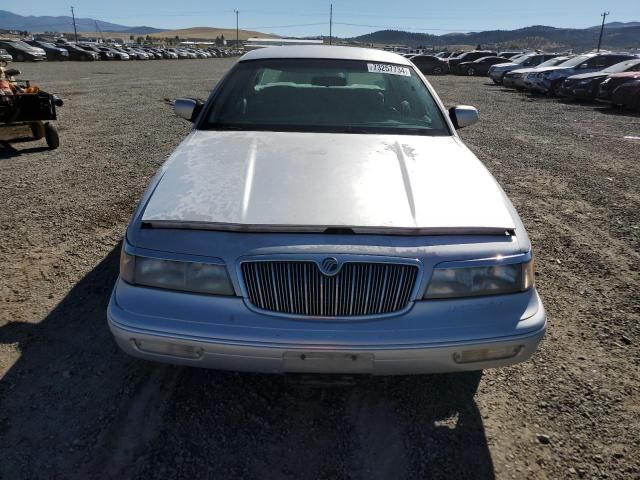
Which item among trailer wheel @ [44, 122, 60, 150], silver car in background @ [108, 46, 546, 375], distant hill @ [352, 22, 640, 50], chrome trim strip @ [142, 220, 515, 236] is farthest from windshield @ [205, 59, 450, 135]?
distant hill @ [352, 22, 640, 50]

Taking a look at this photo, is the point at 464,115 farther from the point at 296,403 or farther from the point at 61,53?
the point at 61,53

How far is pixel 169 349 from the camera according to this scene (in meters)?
1.96

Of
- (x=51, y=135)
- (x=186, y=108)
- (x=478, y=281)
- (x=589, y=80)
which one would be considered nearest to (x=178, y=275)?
(x=478, y=281)

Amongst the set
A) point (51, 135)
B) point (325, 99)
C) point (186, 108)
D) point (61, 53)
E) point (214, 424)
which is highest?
point (325, 99)

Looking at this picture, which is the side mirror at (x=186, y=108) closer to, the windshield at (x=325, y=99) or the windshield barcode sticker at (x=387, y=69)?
the windshield at (x=325, y=99)

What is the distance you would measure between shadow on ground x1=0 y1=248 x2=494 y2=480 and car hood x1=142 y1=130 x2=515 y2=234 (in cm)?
91

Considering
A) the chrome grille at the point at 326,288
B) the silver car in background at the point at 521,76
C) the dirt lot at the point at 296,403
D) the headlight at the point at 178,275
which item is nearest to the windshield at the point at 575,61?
the silver car in background at the point at 521,76

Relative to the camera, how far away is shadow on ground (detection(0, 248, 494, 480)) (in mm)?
1997

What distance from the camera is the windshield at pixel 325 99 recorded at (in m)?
3.20

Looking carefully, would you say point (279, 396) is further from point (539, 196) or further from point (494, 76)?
point (494, 76)

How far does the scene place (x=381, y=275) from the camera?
1.92 meters

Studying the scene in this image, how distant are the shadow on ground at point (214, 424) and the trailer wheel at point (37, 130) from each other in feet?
18.4

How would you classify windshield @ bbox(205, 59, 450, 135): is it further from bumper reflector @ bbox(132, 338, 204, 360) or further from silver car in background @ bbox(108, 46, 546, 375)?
bumper reflector @ bbox(132, 338, 204, 360)

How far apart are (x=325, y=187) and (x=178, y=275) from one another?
802mm
